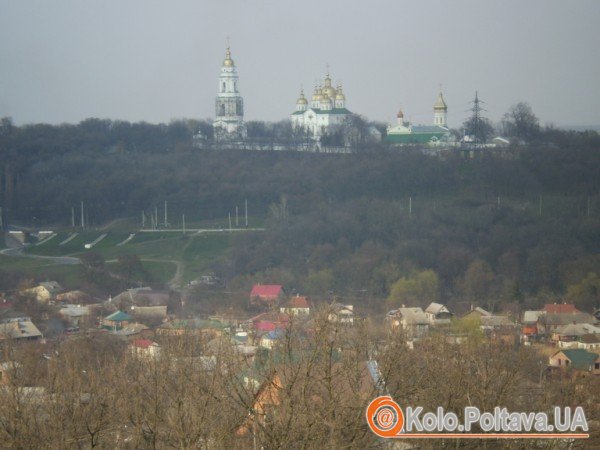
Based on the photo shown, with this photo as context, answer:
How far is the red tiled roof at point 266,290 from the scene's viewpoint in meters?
20.0

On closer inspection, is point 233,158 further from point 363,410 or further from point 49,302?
point 363,410

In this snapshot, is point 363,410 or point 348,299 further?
point 348,299

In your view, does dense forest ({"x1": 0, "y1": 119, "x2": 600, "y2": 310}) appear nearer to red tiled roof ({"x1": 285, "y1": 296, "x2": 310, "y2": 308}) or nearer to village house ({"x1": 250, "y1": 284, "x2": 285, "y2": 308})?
village house ({"x1": 250, "y1": 284, "x2": 285, "y2": 308})

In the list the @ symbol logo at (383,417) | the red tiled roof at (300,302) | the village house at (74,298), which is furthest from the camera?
the village house at (74,298)

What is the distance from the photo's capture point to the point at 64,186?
32.2 m

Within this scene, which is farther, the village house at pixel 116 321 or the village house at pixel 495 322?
the village house at pixel 116 321

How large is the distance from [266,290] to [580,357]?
7.45 m

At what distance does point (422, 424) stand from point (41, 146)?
31.7 metres

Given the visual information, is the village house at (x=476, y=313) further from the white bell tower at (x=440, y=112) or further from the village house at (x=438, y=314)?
the white bell tower at (x=440, y=112)

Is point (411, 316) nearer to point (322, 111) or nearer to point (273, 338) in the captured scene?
point (273, 338)

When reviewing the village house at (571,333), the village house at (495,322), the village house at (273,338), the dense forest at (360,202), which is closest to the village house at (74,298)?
the dense forest at (360,202)

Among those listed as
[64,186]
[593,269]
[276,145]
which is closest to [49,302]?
[593,269]

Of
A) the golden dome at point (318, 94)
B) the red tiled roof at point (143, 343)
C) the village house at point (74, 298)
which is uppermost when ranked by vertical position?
the golden dome at point (318, 94)

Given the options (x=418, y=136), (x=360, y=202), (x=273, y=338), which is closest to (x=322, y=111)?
(x=418, y=136)
